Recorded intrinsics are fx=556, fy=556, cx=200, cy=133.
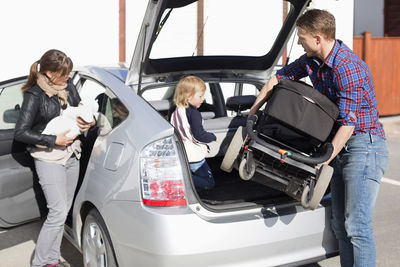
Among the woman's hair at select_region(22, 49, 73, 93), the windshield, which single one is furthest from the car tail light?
the windshield

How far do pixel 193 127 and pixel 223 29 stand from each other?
19.5 ft

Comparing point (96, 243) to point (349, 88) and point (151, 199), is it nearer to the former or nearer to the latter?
point (151, 199)

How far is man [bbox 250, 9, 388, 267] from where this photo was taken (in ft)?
9.84

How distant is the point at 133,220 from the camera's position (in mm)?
3008

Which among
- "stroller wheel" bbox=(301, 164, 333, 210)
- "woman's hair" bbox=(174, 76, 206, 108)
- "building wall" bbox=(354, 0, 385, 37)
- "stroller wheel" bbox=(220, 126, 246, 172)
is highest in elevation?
"building wall" bbox=(354, 0, 385, 37)

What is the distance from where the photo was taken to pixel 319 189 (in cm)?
290

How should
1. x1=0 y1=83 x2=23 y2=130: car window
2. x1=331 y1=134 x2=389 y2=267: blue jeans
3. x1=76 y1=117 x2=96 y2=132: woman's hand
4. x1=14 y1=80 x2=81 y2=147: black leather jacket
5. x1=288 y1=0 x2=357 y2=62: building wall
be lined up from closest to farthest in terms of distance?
x1=331 y1=134 x2=389 y2=267: blue jeans < x1=14 y1=80 x2=81 y2=147: black leather jacket < x1=76 y1=117 x2=96 y2=132: woman's hand < x1=0 y1=83 x2=23 y2=130: car window < x1=288 y1=0 x2=357 y2=62: building wall

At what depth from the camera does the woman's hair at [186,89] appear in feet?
12.7

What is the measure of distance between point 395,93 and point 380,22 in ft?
11.9

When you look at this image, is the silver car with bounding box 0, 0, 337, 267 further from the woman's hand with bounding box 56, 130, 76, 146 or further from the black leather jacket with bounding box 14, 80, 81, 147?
the black leather jacket with bounding box 14, 80, 81, 147

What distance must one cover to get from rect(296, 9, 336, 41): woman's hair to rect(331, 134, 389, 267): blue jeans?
0.60 m

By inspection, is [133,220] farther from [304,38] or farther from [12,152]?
[304,38]

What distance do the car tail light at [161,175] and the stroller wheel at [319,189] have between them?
65cm

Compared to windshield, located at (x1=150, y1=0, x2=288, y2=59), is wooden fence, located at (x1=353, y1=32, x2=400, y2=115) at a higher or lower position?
lower
